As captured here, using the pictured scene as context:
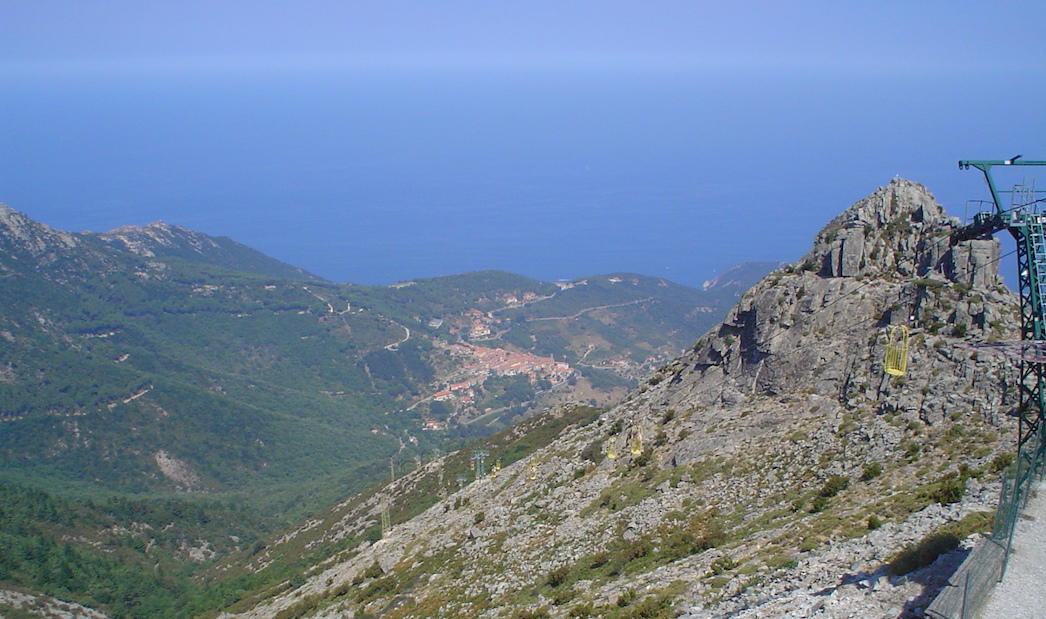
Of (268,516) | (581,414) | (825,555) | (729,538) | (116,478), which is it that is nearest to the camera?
(825,555)

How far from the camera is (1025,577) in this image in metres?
15.4

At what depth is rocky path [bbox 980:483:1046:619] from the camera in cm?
1447

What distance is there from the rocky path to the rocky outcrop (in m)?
1.13

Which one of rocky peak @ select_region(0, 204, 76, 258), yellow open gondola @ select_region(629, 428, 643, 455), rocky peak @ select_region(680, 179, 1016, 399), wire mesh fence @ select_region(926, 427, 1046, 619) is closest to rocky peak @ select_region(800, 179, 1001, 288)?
rocky peak @ select_region(680, 179, 1016, 399)

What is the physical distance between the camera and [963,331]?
28.7 meters

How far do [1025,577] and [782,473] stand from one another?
13.3m

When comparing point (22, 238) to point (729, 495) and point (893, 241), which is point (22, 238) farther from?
point (893, 241)

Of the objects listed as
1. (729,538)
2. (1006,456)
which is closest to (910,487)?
(1006,456)

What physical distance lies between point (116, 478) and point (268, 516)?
92.1 feet

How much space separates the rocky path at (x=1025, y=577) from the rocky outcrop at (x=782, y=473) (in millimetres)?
1127

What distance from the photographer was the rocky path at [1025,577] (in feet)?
47.5

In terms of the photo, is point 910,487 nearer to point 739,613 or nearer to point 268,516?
point 739,613

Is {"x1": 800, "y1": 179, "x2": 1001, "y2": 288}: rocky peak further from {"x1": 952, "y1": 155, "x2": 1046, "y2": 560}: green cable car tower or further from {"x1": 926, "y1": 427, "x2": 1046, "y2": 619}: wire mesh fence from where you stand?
{"x1": 926, "y1": 427, "x2": 1046, "y2": 619}: wire mesh fence

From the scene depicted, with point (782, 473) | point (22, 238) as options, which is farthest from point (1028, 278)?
point (22, 238)
